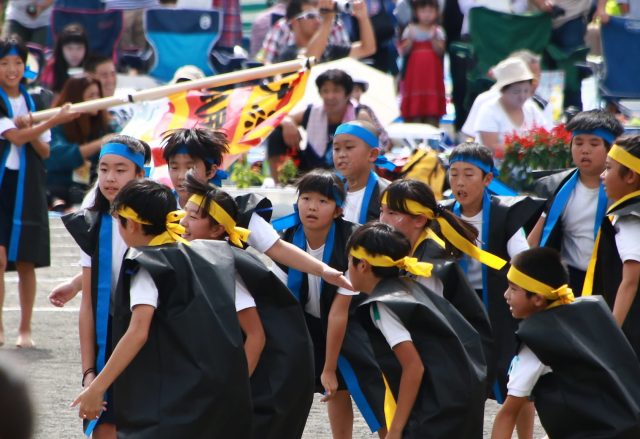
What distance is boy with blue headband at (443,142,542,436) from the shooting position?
19.6 ft

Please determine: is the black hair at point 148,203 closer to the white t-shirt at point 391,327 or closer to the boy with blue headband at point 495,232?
the white t-shirt at point 391,327

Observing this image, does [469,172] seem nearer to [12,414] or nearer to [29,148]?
[29,148]

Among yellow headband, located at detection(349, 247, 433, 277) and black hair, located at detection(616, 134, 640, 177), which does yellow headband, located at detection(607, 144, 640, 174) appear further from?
yellow headband, located at detection(349, 247, 433, 277)

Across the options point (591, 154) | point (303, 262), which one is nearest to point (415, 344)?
point (303, 262)

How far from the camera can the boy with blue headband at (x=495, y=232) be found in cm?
597

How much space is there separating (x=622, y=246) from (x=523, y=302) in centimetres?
94

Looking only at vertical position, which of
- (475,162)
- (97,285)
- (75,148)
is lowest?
(75,148)

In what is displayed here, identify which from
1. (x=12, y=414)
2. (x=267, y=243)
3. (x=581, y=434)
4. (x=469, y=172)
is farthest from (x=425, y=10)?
(x=12, y=414)

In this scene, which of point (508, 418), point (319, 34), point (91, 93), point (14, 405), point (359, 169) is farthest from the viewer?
point (319, 34)

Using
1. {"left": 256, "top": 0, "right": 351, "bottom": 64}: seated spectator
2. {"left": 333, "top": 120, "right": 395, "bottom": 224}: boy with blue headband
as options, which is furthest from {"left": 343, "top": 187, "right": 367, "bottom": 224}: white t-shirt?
{"left": 256, "top": 0, "right": 351, "bottom": 64}: seated spectator

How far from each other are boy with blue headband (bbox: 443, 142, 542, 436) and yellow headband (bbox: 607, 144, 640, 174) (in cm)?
56

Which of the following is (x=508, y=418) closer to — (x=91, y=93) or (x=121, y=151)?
(x=121, y=151)

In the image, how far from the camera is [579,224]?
623 centimetres

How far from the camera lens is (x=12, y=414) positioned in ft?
6.03
